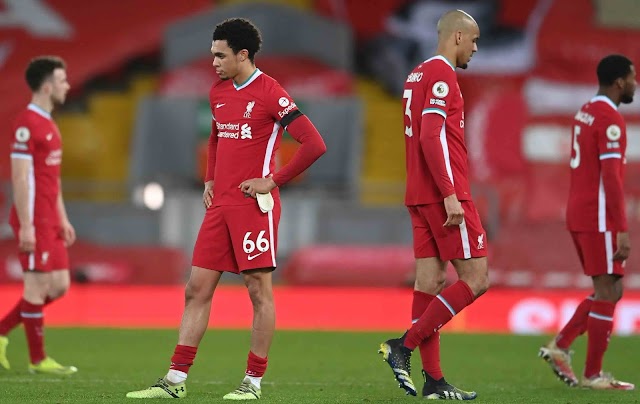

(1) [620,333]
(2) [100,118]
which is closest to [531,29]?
(2) [100,118]

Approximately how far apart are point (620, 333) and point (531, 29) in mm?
8950

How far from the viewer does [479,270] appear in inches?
286

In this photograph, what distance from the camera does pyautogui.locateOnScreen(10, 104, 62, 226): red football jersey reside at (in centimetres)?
862

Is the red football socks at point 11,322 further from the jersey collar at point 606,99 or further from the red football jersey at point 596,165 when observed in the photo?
the jersey collar at point 606,99

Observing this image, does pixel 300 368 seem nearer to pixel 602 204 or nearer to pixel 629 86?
pixel 602 204

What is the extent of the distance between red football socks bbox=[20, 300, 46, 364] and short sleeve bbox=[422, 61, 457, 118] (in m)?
3.16

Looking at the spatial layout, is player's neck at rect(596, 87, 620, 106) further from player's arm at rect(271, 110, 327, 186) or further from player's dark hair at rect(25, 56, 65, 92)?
player's dark hair at rect(25, 56, 65, 92)

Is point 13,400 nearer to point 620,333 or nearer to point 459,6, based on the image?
point 620,333

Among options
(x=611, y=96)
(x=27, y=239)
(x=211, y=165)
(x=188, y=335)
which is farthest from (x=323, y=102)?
(x=188, y=335)

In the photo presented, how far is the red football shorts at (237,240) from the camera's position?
7.14 metres

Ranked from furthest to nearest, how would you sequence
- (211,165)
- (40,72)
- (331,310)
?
1. (331,310)
2. (40,72)
3. (211,165)

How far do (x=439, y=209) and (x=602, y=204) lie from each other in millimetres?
1481

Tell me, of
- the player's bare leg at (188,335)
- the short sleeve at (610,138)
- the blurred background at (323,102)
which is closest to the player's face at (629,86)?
the short sleeve at (610,138)

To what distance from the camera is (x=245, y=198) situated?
7.18m
